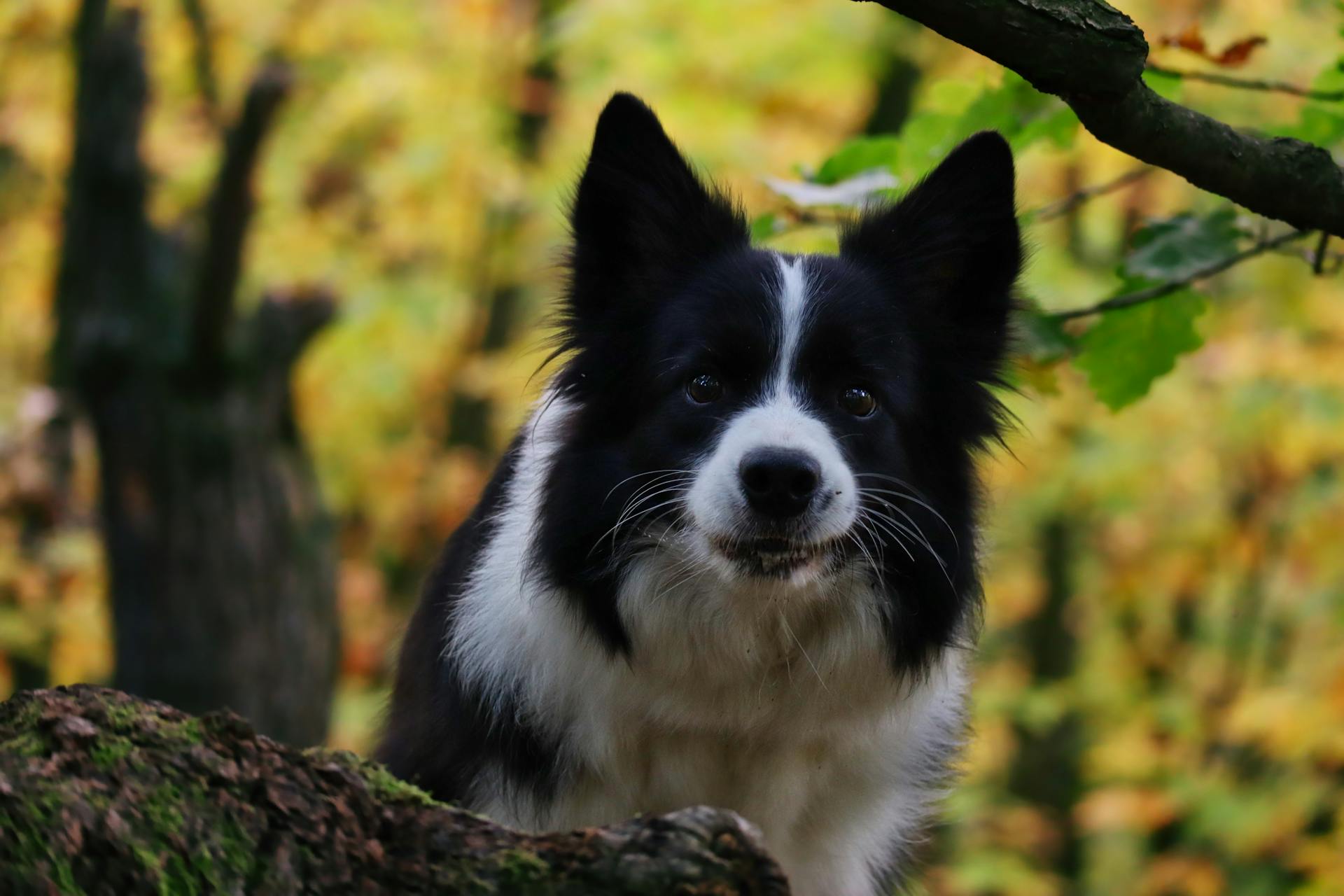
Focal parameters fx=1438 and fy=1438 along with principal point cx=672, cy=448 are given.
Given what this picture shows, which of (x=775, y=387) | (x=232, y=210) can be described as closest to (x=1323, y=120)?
(x=775, y=387)

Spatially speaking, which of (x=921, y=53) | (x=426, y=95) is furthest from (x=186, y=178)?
(x=921, y=53)

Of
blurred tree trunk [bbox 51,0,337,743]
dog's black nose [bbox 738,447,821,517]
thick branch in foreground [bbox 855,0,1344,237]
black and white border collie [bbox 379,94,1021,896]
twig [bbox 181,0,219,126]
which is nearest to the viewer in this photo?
thick branch in foreground [bbox 855,0,1344,237]

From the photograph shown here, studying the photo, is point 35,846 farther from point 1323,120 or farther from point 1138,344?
point 1323,120

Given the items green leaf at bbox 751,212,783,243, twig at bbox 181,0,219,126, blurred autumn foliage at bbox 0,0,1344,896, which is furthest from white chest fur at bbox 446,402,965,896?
twig at bbox 181,0,219,126

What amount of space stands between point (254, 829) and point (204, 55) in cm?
1025

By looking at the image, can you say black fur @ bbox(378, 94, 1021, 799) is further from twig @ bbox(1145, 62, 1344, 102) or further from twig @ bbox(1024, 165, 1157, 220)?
twig @ bbox(1145, 62, 1344, 102)

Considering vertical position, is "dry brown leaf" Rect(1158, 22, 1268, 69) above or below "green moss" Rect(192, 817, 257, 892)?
above

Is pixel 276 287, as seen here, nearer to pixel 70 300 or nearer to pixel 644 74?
pixel 70 300

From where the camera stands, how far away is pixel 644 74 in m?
11.8

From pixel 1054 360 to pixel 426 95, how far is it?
8.61m

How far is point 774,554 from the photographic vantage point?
375 cm

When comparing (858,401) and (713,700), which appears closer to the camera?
(858,401)

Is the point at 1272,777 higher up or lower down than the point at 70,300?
lower down

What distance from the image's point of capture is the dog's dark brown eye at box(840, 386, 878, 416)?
3.90 meters
